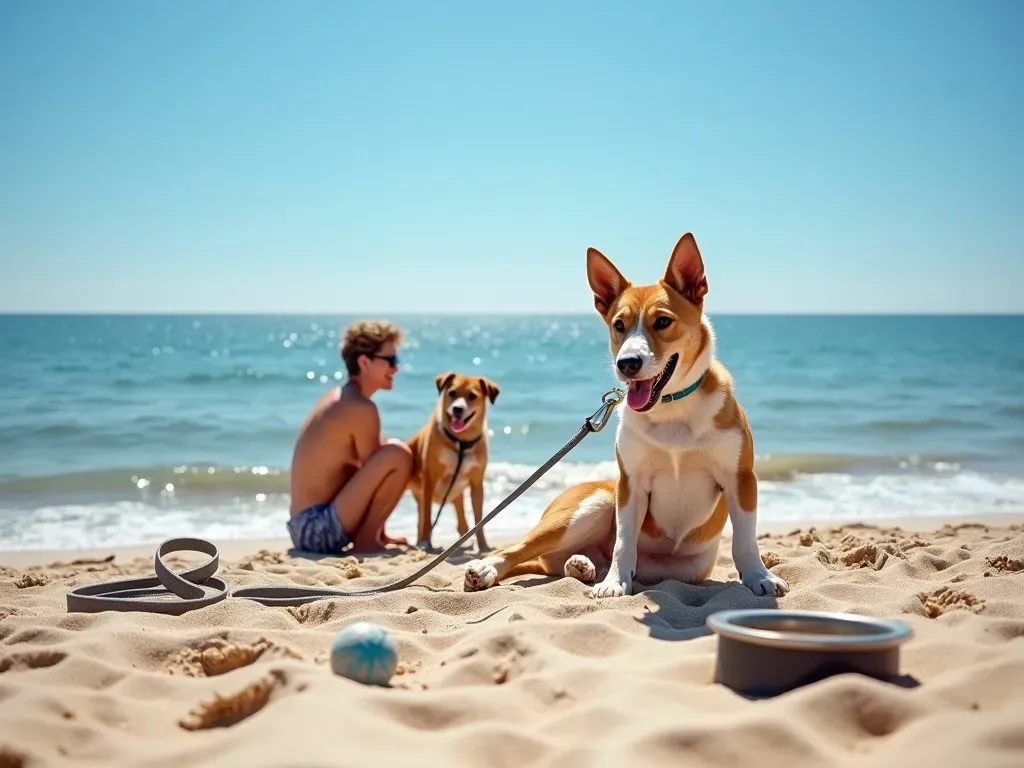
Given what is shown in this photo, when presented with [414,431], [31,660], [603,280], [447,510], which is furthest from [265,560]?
[414,431]

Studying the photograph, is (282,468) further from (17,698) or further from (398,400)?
(17,698)

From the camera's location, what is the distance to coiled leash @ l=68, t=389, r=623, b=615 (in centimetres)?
421

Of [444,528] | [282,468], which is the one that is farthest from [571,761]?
[282,468]

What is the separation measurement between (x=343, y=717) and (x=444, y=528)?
7.01 meters

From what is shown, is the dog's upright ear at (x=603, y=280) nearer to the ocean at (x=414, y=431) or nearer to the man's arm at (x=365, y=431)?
the ocean at (x=414, y=431)

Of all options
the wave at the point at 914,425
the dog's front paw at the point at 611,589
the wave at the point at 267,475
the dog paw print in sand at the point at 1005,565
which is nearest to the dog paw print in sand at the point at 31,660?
the dog's front paw at the point at 611,589

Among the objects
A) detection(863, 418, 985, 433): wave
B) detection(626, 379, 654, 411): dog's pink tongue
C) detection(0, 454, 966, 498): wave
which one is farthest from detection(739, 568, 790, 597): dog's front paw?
detection(863, 418, 985, 433): wave

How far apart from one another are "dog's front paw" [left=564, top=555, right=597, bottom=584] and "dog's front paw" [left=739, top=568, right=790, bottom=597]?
79 cm

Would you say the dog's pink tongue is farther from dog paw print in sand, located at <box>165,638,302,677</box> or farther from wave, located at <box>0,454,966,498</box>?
wave, located at <box>0,454,966,498</box>

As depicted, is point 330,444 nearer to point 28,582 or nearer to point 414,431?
point 28,582

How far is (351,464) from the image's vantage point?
24.3 ft

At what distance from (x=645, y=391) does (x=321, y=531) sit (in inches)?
149

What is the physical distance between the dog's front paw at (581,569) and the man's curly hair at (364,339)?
10.4 feet

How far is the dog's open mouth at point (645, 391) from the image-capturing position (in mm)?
4129
